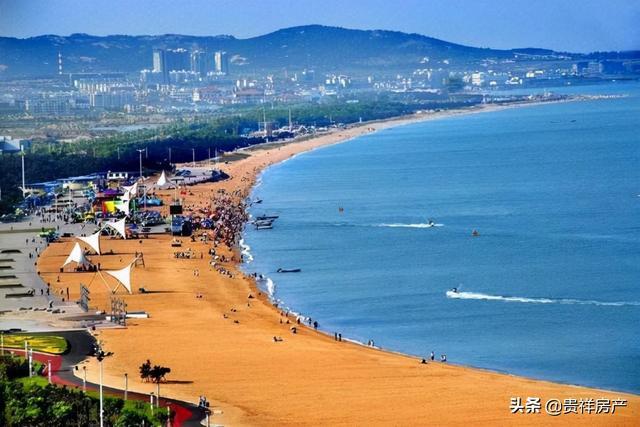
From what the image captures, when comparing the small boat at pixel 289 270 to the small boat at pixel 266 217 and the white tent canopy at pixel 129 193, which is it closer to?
the small boat at pixel 266 217

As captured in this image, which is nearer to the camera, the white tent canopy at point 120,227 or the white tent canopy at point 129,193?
the white tent canopy at point 120,227

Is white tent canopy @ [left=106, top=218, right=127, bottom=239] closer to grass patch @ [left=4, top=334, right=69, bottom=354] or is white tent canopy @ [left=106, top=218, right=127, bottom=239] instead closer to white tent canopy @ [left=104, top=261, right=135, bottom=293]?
white tent canopy @ [left=104, top=261, right=135, bottom=293]

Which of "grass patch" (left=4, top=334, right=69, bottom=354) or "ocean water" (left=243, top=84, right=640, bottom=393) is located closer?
"grass patch" (left=4, top=334, right=69, bottom=354)

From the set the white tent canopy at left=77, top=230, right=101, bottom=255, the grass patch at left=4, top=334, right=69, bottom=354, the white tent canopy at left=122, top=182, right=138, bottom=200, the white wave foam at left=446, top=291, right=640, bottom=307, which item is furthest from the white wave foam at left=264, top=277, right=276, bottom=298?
the white tent canopy at left=122, top=182, right=138, bottom=200

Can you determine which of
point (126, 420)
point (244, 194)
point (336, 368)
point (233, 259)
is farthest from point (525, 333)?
point (244, 194)

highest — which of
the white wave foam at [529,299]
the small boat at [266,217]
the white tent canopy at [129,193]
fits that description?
the white tent canopy at [129,193]

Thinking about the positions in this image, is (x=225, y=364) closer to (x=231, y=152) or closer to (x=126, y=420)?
(x=126, y=420)

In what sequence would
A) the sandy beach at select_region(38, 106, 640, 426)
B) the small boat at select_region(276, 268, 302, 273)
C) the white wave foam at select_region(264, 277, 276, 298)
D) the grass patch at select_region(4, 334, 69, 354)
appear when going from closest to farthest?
1. the sandy beach at select_region(38, 106, 640, 426)
2. the grass patch at select_region(4, 334, 69, 354)
3. the white wave foam at select_region(264, 277, 276, 298)
4. the small boat at select_region(276, 268, 302, 273)

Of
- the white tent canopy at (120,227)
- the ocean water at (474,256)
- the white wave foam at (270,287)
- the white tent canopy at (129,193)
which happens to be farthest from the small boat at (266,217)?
the white wave foam at (270,287)
